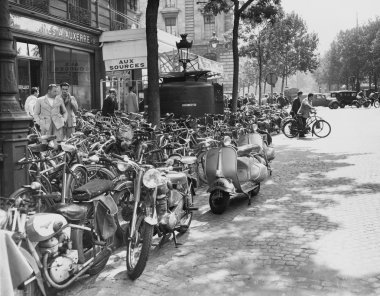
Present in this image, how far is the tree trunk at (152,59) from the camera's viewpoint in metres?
9.27

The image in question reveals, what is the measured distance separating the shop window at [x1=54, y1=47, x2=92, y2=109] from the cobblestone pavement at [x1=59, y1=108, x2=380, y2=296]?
1166cm

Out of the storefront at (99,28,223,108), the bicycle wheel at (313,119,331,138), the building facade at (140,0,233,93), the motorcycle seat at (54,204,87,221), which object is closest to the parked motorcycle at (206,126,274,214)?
the motorcycle seat at (54,204,87,221)

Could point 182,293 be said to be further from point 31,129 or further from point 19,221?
point 31,129

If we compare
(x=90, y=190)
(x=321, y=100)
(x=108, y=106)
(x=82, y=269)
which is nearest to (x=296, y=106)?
(x=108, y=106)

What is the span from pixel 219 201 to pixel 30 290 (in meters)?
3.84

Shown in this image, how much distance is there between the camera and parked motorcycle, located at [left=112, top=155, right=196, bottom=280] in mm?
4258

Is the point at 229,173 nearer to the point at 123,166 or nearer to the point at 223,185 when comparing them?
the point at 223,185

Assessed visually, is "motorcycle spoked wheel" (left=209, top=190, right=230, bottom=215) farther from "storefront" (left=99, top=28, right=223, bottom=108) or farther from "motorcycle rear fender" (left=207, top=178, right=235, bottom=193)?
"storefront" (left=99, top=28, right=223, bottom=108)

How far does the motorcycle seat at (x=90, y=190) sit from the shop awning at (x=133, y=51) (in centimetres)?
1263

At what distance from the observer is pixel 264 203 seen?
719 centimetres

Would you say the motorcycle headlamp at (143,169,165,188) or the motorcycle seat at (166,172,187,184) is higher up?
the motorcycle headlamp at (143,169,165,188)

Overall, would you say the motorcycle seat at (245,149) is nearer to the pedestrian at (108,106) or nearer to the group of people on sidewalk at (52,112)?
the group of people on sidewalk at (52,112)

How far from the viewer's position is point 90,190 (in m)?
3.97

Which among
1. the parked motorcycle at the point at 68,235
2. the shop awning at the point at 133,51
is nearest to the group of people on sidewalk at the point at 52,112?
the parked motorcycle at the point at 68,235
